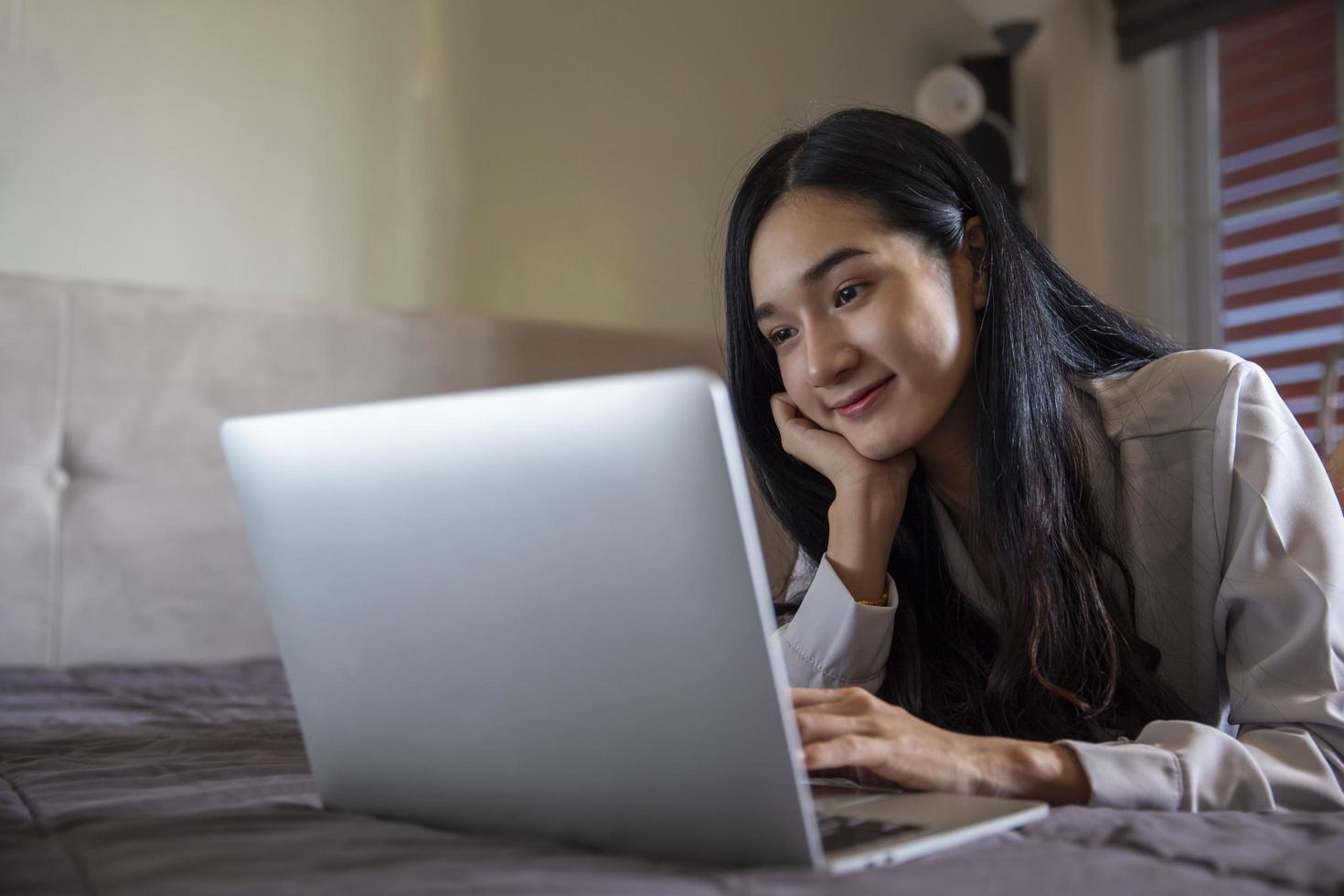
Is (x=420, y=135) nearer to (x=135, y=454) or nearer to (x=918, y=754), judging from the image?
(x=135, y=454)

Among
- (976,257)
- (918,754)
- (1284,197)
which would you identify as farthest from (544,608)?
(1284,197)

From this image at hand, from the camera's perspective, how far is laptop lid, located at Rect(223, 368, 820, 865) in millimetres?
529

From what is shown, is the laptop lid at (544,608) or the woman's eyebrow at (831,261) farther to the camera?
the woman's eyebrow at (831,261)

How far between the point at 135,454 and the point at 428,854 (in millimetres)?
1457

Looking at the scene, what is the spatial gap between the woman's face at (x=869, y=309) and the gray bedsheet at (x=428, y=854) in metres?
0.49

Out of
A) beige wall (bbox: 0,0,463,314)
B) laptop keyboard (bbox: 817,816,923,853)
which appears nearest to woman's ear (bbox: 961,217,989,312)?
laptop keyboard (bbox: 817,816,923,853)

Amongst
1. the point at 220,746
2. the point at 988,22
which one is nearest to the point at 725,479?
the point at 220,746

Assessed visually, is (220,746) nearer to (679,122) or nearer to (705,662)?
(705,662)

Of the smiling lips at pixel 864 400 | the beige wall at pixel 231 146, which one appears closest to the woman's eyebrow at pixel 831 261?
the smiling lips at pixel 864 400

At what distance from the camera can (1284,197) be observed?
281 cm

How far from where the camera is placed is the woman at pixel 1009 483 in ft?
3.06

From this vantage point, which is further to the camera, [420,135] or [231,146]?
[420,135]

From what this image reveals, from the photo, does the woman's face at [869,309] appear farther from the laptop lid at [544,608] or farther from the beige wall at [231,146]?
the beige wall at [231,146]

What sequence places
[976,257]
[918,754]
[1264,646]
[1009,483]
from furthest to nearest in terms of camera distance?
[976,257], [1009,483], [1264,646], [918,754]
